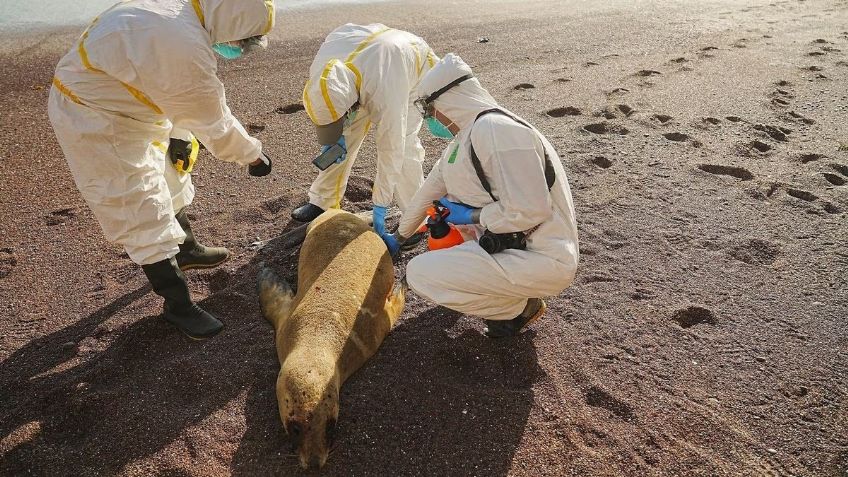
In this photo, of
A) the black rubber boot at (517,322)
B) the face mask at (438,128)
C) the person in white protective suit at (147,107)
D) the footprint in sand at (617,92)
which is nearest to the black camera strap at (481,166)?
the face mask at (438,128)

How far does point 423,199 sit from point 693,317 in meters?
2.14

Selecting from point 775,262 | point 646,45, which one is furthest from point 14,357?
point 646,45

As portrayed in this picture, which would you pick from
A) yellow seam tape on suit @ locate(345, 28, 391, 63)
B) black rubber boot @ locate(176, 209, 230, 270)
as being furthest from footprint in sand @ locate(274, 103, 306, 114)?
black rubber boot @ locate(176, 209, 230, 270)

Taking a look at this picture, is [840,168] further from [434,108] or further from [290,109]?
[290,109]

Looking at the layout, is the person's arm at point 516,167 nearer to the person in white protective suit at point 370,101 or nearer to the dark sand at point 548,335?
the dark sand at point 548,335

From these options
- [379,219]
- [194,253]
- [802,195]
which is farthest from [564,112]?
[194,253]

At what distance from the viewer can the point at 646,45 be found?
10617 millimetres

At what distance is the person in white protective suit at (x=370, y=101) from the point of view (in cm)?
451

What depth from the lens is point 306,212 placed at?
5492 mm

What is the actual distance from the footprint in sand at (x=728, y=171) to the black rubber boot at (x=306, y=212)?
4.00 metres

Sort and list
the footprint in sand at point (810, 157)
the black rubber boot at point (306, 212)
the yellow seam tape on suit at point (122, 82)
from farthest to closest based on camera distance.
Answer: the footprint in sand at point (810, 157) → the black rubber boot at point (306, 212) → the yellow seam tape on suit at point (122, 82)

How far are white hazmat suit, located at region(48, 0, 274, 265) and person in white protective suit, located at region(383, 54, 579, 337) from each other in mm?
1325

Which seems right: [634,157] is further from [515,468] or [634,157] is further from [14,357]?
[14,357]

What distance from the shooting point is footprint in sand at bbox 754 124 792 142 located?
6859 mm
